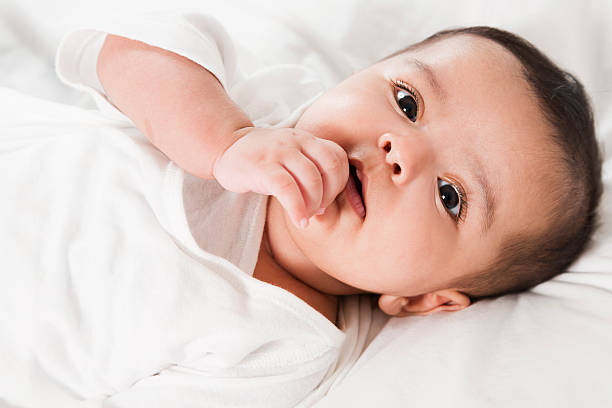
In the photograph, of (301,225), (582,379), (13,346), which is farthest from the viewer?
(13,346)

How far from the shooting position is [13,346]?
1.06m

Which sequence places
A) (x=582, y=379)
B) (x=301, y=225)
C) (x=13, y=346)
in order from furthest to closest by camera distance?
(x=13, y=346)
(x=582, y=379)
(x=301, y=225)

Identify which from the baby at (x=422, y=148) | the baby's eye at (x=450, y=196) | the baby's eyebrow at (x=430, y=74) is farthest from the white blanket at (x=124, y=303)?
the baby's eyebrow at (x=430, y=74)

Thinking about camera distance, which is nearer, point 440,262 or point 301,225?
point 301,225

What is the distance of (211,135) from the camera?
0.98m

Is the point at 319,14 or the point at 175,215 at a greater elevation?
the point at 319,14

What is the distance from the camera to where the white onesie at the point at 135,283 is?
1039 mm

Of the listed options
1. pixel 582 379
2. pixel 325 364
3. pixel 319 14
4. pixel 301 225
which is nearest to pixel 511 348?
pixel 582 379

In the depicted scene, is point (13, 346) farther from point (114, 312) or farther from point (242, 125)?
point (242, 125)

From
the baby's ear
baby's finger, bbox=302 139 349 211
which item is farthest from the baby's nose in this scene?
the baby's ear

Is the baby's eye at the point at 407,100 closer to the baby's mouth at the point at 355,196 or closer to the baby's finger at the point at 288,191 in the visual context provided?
the baby's mouth at the point at 355,196

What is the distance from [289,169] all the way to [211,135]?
17cm

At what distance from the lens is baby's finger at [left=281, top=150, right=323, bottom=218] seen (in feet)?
2.84

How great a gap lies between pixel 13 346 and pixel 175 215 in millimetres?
372
